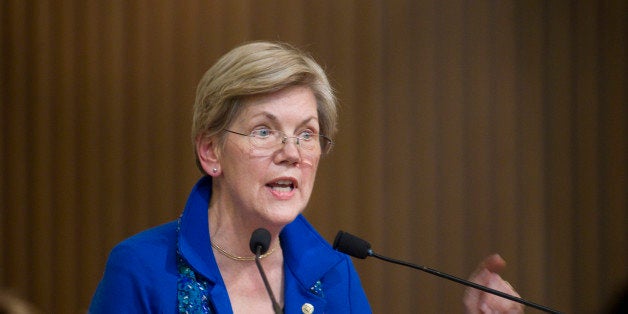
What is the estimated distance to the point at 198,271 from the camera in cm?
192

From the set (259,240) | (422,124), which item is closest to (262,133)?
(259,240)

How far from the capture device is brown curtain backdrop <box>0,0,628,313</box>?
11.4ft

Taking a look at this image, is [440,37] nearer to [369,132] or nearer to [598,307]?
[369,132]

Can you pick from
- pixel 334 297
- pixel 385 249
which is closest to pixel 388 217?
pixel 385 249

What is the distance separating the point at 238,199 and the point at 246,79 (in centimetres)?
29

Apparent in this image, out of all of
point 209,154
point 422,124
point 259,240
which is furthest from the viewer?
point 422,124

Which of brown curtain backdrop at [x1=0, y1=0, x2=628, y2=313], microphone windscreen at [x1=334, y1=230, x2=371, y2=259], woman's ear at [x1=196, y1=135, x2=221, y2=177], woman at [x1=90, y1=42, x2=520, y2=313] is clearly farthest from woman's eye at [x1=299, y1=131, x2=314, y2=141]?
brown curtain backdrop at [x1=0, y1=0, x2=628, y2=313]

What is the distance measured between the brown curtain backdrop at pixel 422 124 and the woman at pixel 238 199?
1470 mm

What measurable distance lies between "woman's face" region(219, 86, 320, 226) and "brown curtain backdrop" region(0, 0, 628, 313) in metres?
1.57

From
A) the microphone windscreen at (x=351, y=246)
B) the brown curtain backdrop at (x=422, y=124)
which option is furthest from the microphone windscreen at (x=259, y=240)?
the brown curtain backdrop at (x=422, y=124)

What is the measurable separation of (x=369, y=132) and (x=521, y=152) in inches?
25.6

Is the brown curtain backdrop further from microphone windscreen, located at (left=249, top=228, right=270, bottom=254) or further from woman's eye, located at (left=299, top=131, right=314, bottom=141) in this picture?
microphone windscreen, located at (left=249, top=228, right=270, bottom=254)

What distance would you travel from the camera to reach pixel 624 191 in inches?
138

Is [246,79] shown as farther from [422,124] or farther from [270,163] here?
[422,124]
